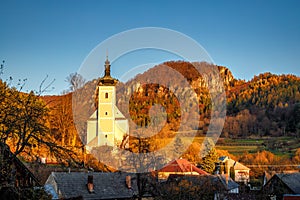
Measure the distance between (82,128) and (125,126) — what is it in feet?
18.0

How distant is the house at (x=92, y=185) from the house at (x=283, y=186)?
779cm

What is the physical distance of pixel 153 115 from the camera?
140ft

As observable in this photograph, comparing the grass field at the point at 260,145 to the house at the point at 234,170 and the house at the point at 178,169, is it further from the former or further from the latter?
the house at the point at 178,169

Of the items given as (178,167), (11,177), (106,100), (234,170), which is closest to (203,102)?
(106,100)

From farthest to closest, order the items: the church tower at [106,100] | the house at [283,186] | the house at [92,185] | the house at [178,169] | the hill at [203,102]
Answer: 1. the church tower at [106,100]
2. the hill at [203,102]
3. the house at [178,169]
4. the house at [283,186]
5. the house at [92,185]

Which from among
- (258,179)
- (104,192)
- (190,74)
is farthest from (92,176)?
(190,74)

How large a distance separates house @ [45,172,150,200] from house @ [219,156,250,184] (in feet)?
54.6

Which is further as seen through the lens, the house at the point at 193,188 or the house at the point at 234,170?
the house at the point at 234,170

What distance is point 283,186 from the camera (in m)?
28.0

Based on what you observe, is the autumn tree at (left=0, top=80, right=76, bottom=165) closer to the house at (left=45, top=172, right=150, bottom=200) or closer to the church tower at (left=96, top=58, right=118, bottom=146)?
the house at (left=45, top=172, right=150, bottom=200)

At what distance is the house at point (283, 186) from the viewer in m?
25.8

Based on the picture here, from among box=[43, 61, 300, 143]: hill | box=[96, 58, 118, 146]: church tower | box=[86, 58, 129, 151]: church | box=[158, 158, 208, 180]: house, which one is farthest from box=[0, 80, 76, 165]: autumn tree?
box=[96, 58, 118, 146]: church tower

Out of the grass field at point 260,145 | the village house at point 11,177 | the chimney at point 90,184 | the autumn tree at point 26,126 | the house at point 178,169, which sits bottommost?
the chimney at point 90,184

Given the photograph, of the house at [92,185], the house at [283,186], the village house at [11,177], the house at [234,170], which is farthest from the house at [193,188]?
the house at [234,170]
